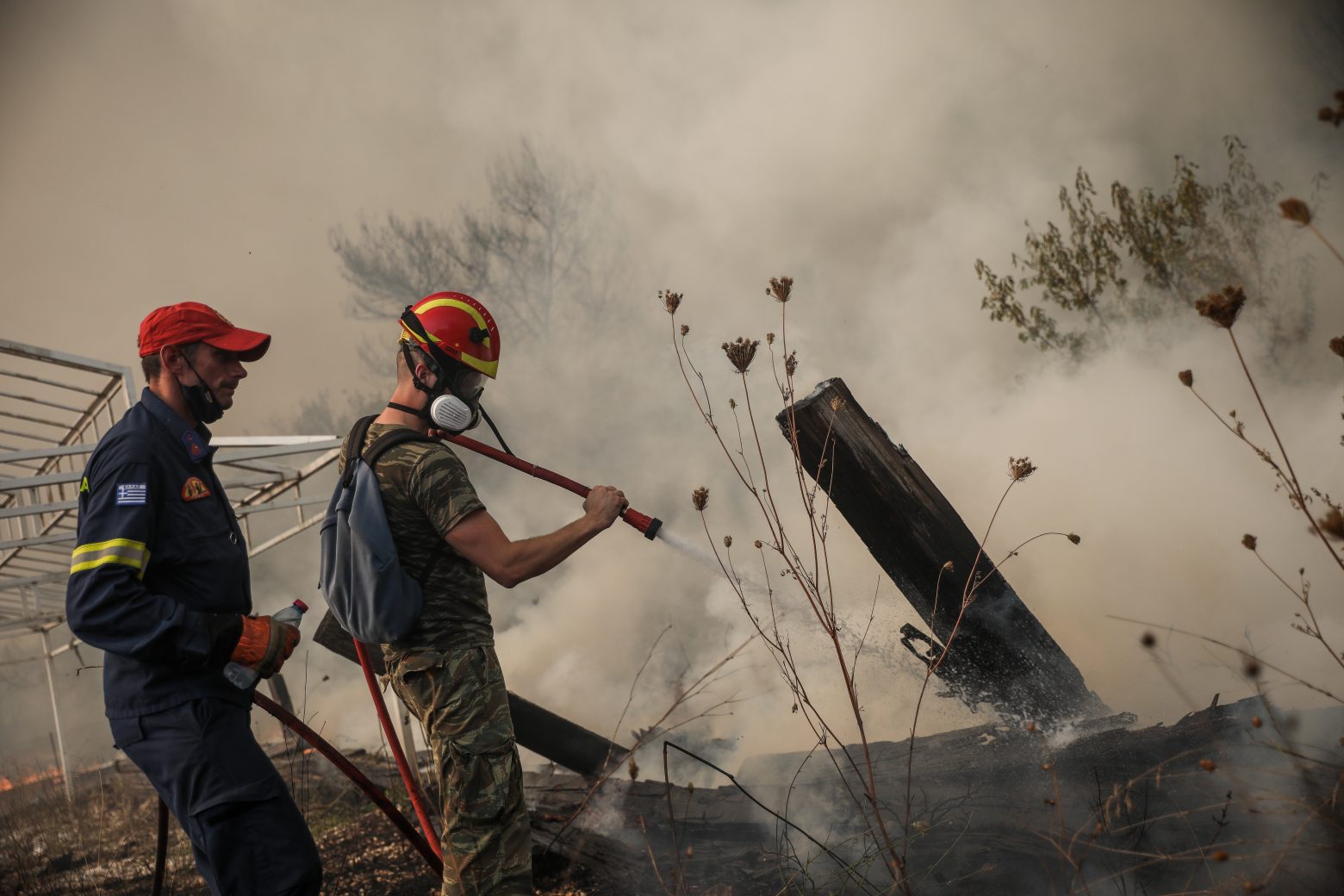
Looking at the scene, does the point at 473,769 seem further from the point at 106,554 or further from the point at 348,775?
the point at 106,554

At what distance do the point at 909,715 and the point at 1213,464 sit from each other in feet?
8.49

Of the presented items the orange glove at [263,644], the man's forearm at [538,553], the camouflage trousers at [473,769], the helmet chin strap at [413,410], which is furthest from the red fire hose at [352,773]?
the helmet chin strap at [413,410]

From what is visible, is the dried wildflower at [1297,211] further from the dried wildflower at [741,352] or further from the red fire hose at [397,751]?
the red fire hose at [397,751]

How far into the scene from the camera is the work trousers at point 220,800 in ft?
7.48

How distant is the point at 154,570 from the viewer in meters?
2.42

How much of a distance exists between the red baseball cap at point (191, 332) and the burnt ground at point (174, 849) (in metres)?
2.45

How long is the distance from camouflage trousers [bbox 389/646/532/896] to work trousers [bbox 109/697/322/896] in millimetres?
384

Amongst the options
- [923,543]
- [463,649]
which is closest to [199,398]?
[463,649]

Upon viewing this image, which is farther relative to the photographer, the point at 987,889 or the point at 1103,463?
the point at 1103,463

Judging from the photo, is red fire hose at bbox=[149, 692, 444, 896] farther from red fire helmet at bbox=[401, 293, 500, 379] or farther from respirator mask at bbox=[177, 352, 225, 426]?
red fire helmet at bbox=[401, 293, 500, 379]

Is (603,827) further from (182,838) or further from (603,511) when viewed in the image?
(182,838)

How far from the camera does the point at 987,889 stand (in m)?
2.82


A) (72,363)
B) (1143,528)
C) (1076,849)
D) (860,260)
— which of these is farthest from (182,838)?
(860,260)

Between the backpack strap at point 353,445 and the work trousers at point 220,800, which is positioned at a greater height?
the backpack strap at point 353,445
